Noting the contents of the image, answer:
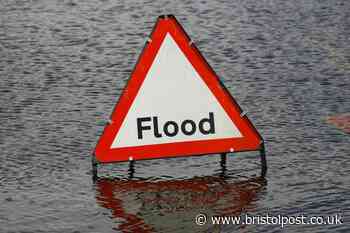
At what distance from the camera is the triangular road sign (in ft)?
26.3

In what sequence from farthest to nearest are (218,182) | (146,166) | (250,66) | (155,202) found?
(250,66), (146,166), (218,182), (155,202)

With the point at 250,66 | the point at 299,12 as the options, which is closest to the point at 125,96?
the point at 250,66

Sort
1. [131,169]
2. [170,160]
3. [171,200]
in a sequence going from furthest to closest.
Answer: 1. [170,160]
2. [131,169]
3. [171,200]

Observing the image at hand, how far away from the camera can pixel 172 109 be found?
8117 millimetres

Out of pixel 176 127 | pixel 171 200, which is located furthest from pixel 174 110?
pixel 171 200

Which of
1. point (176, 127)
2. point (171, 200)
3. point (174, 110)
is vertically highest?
point (174, 110)

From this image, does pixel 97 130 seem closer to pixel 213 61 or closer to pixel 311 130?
pixel 311 130

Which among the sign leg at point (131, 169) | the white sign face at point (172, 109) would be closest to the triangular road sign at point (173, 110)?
the white sign face at point (172, 109)

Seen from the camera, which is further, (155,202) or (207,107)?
(207,107)

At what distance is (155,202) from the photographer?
7344mm

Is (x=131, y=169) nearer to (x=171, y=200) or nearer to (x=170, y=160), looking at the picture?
(x=170, y=160)

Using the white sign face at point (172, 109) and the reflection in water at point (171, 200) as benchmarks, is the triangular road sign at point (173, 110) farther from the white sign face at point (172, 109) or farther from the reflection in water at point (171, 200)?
the reflection in water at point (171, 200)

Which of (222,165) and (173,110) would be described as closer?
(173,110)

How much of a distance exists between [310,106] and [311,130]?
94 cm
